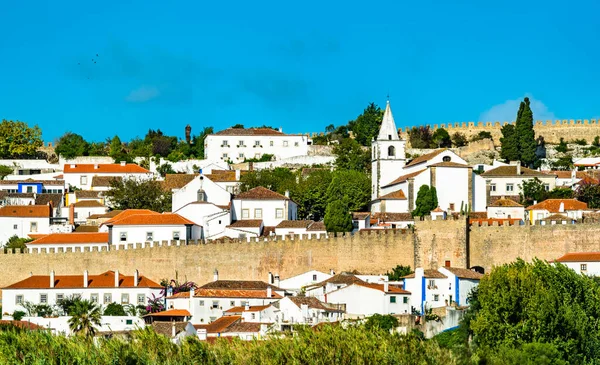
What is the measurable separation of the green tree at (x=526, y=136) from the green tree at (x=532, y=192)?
8.52 meters

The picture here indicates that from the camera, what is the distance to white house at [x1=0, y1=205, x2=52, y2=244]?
2815 inches

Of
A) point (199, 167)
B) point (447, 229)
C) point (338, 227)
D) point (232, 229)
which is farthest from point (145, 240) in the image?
point (199, 167)

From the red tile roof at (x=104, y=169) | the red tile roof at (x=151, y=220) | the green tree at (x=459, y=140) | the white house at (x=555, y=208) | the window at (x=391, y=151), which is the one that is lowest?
the red tile roof at (x=151, y=220)

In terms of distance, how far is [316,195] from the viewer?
239 feet

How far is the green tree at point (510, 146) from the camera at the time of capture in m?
83.6

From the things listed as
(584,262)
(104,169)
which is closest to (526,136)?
(104,169)

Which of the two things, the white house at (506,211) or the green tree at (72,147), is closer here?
the white house at (506,211)

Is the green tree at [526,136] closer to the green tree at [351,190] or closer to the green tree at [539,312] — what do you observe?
the green tree at [351,190]

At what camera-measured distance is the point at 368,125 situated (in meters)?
91.2

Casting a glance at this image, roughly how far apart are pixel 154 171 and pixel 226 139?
5.65 metres

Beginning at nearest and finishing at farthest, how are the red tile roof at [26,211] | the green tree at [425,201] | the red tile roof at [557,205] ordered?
the green tree at [425,201] < the red tile roof at [557,205] < the red tile roof at [26,211]

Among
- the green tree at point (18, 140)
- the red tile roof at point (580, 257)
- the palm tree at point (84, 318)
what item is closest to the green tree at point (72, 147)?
the green tree at point (18, 140)

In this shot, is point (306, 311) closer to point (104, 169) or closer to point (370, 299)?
point (370, 299)

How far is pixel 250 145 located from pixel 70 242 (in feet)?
81.1
